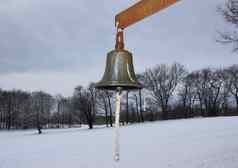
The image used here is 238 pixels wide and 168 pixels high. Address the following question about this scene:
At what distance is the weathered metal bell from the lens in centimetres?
282

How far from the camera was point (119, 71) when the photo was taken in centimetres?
287

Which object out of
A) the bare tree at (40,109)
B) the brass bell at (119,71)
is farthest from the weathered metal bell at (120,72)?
the bare tree at (40,109)

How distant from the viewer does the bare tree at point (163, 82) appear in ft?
195

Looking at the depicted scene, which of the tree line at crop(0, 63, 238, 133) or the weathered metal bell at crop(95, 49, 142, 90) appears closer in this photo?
the weathered metal bell at crop(95, 49, 142, 90)

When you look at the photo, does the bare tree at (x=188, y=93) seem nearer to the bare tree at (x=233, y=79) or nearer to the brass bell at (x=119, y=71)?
the bare tree at (x=233, y=79)

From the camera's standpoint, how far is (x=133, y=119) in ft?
207

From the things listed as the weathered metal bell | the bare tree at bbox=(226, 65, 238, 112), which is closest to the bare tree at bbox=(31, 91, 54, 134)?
the bare tree at bbox=(226, 65, 238, 112)

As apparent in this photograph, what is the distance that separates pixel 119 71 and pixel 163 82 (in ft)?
195

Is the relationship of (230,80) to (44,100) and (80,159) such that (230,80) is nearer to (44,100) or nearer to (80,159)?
(44,100)

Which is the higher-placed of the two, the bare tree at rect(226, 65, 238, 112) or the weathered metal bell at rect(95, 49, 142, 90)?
the bare tree at rect(226, 65, 238, 112)

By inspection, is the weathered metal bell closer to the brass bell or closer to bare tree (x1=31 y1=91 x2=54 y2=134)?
A: the brass bell

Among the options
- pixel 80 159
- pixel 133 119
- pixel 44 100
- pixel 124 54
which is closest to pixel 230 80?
pixel 133 119

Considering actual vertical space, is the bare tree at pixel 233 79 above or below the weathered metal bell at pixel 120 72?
above

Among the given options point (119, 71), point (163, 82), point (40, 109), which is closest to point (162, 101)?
point (163, 82)
